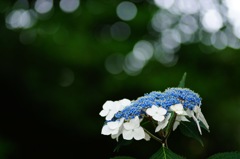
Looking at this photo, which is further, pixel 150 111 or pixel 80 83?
pixel 80 83

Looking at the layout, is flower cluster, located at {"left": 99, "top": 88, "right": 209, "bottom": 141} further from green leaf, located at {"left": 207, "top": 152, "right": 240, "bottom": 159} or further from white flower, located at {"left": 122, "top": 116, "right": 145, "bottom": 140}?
green leaf, located at {"left": 207, "top": 152, "right": 240, "bottom": 159}

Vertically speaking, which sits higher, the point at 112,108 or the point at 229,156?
the point at 112,108

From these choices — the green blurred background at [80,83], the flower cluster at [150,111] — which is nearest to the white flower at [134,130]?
the flower cluster at [150,111]

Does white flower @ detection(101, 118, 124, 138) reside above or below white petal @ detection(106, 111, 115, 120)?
below

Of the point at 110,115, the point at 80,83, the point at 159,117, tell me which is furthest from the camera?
the point at 80,83

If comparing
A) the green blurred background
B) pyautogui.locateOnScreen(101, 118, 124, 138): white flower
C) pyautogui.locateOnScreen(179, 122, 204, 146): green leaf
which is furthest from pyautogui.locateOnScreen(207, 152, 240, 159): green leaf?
the green blurred background

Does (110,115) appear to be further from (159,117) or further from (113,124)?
(159,117)

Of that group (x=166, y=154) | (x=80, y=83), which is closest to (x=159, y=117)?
(x=166, y=154)
